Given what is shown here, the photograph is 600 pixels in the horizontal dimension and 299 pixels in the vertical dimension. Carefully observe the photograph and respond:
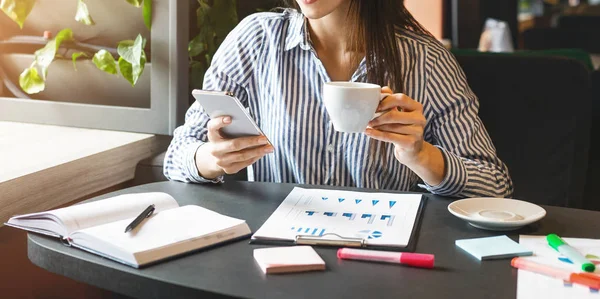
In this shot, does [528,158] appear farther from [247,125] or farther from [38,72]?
[38,72]

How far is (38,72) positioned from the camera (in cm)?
211

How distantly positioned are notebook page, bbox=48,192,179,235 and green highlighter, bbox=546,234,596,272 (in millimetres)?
612

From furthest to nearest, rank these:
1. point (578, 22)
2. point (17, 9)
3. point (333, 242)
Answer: point (578, 22) → point (17, 9) → point (333, 242)

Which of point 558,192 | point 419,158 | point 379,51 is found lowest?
point 558,192

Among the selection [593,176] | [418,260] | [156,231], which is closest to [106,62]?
[156,231]

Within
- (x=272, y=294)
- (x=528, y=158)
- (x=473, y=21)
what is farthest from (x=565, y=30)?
(x=272, y=294)

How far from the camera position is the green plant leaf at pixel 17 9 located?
2035 mm

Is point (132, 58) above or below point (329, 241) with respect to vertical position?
above

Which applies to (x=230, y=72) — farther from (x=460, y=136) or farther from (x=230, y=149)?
(x=460, y=136)

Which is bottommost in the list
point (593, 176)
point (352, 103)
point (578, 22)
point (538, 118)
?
point (593, 176)

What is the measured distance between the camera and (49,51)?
206cm

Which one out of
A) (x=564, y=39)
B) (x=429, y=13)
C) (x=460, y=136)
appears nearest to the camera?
(x=460, y=136)

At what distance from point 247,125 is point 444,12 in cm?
508

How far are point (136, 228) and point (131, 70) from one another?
0.99 m
